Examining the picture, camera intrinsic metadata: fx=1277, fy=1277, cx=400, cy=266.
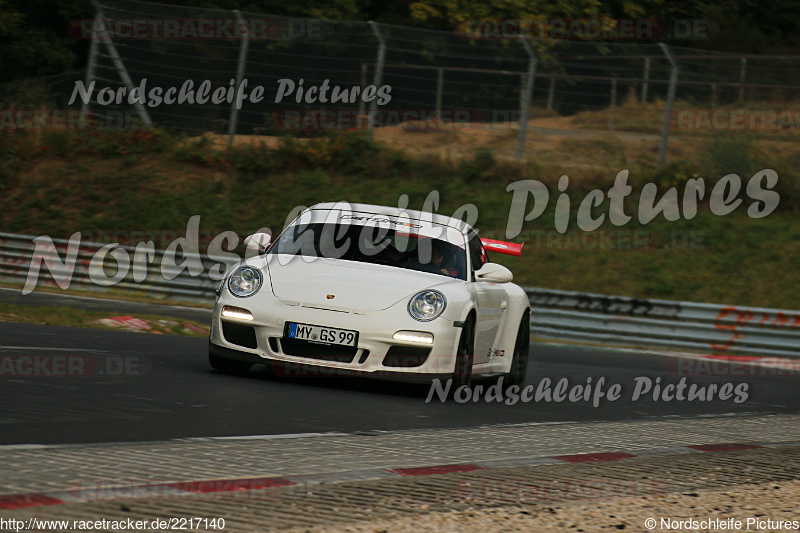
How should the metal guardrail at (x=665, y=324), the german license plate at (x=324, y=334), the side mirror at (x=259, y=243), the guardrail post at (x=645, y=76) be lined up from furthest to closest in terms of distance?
the guardrail post at (x=645, y=76) < the metal guardrail at (x=665, y=324) < the side mirror at (x=259, y=243) < the german license plate at (x=324, y=334)

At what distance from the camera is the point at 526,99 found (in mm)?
26328

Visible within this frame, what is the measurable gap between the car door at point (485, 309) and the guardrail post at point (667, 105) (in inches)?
597

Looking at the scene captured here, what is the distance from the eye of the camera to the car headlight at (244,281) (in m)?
9.49

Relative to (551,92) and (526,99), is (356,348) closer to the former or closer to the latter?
(551,92)

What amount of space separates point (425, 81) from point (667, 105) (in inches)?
196

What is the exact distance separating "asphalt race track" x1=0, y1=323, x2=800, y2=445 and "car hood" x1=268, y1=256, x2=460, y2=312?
688mm

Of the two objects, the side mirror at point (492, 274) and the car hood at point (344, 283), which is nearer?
the car hood at point (344, 283)

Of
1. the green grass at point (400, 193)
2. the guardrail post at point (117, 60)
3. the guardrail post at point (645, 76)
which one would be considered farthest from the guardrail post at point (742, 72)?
the guardrail post at point (117, 60)

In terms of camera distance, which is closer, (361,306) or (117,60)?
(361,306)

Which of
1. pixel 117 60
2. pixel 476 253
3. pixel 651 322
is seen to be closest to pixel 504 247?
pixel 476 253

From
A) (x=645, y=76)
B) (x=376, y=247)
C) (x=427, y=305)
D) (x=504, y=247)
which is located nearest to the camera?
(x=427, y=305)

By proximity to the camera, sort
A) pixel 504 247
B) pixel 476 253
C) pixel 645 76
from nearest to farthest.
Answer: pixel 476 253, pixel 504 247, pixel 645 76

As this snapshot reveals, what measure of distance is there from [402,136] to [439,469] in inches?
862

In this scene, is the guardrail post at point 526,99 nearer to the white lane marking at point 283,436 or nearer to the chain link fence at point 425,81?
the chain link fence at point 425,81
